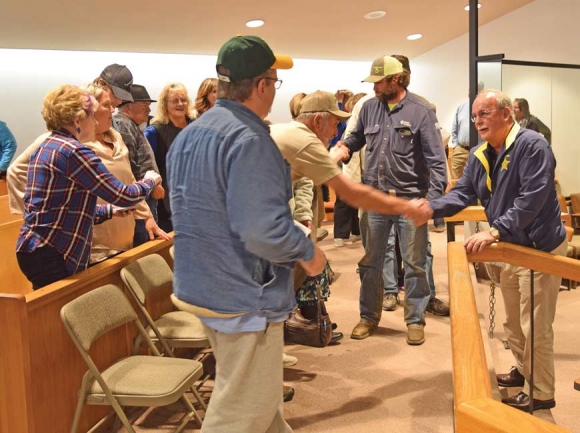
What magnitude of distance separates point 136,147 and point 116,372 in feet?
5.73

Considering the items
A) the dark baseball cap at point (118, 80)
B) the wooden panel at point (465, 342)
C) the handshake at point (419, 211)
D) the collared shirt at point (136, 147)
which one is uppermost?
the dark baseball cap at point (118, 80)

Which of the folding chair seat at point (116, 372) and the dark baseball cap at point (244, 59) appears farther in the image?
the folding chair seat at point (116, 372)

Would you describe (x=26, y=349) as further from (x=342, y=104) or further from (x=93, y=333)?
(x=342, y=104)

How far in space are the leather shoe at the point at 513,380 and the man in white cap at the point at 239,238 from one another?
216 centimetres

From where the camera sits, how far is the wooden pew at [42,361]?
260 centimetres

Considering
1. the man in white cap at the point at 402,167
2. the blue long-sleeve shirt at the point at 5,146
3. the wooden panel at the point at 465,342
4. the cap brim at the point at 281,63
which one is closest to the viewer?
the wooden panel at the point at 465,342

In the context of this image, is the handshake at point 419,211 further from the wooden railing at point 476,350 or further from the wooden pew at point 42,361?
the wooden pew at point 42,361

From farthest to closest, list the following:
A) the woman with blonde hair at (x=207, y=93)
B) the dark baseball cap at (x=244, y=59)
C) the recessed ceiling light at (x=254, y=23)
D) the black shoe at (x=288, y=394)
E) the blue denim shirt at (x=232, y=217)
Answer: the recessed ceiling light at (x=254, y=23) < the woman with blonde hair at (x=207, y=93) < the black shoe at (x=288, y=394) < the dark baseball cap at (x=244, y=59) < the blue denim shirt at (x=232, y=217)

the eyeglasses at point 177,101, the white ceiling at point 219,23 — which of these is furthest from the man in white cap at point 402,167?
the white ceiling at point 219,23

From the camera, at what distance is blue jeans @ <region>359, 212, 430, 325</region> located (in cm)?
450

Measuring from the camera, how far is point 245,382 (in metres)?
2.13

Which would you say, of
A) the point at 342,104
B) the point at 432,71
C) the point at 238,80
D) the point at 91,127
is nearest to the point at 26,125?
the point at 342,104

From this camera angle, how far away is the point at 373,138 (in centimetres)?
458

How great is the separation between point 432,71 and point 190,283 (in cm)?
1087
